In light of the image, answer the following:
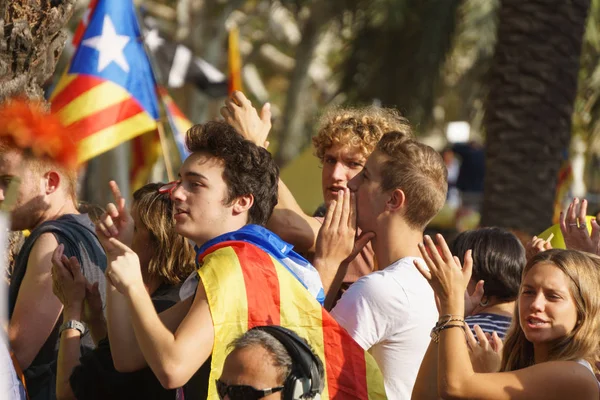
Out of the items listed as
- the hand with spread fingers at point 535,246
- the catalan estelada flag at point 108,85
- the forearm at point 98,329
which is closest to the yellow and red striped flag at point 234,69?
the catalan estelada flag at point 108,85

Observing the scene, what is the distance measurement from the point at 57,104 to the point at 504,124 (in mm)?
4122

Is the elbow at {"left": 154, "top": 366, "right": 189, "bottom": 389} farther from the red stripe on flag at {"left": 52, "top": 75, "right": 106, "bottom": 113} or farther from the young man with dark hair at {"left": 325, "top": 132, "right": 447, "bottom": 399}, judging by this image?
the red stripe on flag at {"left": 52, "top": 75, "right": 106, "bottom": 113}

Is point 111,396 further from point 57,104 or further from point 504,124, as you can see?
point 504,124

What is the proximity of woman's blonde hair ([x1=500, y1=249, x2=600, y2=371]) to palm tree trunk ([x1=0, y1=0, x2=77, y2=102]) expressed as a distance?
7.52 feet

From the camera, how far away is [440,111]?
3653 centimetres

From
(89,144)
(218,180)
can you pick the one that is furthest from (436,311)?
(89,144)

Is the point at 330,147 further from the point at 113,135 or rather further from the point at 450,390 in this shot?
the point at 113,135

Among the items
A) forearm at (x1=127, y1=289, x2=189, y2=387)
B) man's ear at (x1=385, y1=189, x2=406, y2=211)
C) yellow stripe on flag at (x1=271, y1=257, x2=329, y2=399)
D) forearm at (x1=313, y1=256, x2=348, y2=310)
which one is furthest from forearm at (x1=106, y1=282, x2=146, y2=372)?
man's ear at (x1=385, y1=189, x2=406, y2=211)

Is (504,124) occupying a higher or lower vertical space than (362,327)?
higher

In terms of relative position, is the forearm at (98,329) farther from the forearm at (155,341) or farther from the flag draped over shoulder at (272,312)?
the forearm at (155,341)

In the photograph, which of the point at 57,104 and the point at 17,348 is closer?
the point at 17,348

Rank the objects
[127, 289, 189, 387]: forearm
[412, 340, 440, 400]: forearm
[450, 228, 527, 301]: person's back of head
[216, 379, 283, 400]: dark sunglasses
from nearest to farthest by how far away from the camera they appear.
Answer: [216, 379, 283, 400]: dark sunglasses, [127, 289, 189, 387]: forearm, [412, 340, 440, 400]: forearm, [450, 228, 527, 301]: person's back of head

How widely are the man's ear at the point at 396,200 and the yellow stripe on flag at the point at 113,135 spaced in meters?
2.98

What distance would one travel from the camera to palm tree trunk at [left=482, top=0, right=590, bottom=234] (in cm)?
943
